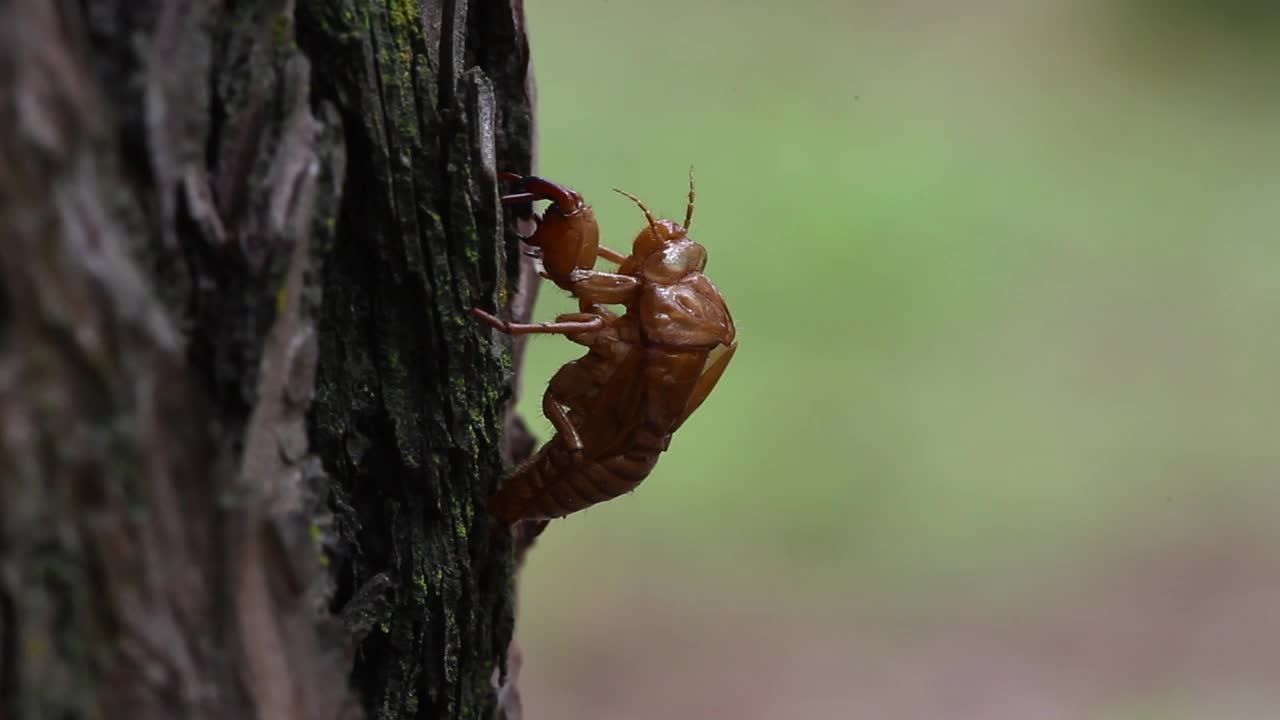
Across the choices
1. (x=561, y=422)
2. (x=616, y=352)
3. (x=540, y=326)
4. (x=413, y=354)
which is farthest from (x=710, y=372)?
(x=413, y=354)

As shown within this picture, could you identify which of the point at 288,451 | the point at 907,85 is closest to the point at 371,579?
the point at 288,451

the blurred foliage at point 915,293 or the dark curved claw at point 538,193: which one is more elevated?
the blurred foliage at point 915,293

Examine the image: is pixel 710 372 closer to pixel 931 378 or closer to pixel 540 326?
pixel 540 326

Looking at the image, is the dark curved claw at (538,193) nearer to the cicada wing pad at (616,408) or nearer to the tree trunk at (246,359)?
the tree trunk at (246,359)

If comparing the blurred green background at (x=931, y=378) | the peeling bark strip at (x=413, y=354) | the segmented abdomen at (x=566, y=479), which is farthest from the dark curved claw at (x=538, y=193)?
the blurred green background at (x=931, y=378)

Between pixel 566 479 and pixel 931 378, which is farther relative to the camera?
pixel 931 378

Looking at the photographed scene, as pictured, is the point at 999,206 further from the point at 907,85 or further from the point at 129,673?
the point at 129,673
